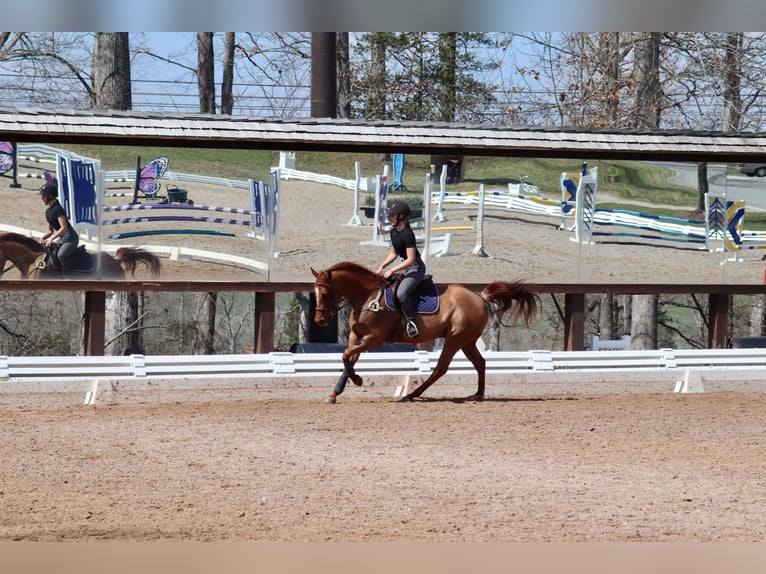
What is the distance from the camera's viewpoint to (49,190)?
16.6m

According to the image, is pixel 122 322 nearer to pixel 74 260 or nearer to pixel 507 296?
pixel 74 260

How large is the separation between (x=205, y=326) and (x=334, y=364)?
649 inches

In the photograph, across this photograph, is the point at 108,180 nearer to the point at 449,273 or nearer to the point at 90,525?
the point at 449,273

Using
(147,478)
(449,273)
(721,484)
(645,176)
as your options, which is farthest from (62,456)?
(645,176)

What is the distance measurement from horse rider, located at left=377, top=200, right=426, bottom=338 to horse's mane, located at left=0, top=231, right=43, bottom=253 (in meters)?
5.87

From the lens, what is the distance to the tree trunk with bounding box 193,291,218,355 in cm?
3122

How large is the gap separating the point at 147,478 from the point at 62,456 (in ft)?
5.10

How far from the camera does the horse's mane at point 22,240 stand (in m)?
16.4

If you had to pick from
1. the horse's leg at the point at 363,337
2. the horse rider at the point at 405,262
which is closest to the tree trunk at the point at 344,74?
the horse rider at the point at 405,262

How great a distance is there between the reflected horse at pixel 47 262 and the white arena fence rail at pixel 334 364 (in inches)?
71.0

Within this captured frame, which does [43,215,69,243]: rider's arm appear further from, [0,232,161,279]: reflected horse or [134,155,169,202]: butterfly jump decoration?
[134,155,169,202]: butterfly jump decoration

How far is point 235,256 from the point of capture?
1750 centimetres

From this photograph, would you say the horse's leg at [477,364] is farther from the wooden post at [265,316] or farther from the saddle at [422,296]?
the wooden post at [265,316]
